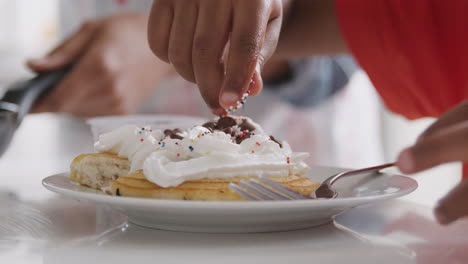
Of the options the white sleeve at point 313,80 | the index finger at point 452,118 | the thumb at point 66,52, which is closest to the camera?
the index finger at point 452,118

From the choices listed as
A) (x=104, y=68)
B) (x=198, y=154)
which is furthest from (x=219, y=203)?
(x=104, y=68)

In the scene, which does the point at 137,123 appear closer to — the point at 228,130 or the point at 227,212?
the point at 228,130

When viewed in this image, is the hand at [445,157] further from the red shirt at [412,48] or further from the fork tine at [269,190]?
the red shirt at [412,48]

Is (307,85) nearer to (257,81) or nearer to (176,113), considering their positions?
(176,113)

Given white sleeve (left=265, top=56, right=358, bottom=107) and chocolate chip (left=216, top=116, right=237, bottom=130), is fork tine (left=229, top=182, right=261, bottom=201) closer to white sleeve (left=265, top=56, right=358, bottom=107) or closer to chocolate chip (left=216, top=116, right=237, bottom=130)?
chocolate chip (left=216, top=116, right=237, bottom=130)

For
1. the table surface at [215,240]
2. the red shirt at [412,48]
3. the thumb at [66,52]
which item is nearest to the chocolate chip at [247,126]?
the table surface at [215,240]

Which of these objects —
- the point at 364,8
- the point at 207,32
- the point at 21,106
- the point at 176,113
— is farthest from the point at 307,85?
the point at 207,32
